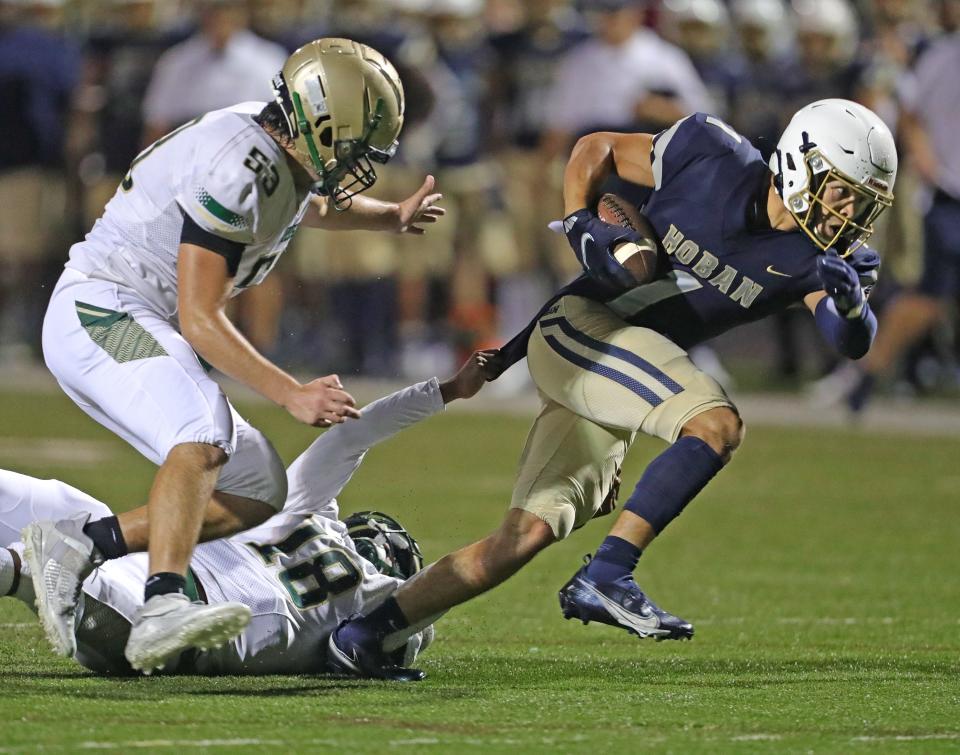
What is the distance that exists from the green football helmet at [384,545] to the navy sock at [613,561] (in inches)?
26.0

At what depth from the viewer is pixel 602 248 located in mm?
4996

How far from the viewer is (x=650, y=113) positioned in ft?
39.2

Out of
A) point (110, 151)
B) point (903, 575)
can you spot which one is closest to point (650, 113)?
point (110, 151)

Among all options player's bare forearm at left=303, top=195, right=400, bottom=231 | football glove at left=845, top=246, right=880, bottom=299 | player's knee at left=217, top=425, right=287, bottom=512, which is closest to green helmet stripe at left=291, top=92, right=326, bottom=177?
player's bare forearm at left=303, top=195, right=400, bottom=231

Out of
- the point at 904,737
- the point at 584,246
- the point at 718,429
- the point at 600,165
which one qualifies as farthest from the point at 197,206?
the point at 904,737

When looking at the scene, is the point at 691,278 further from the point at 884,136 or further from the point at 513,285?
the point at 513,285

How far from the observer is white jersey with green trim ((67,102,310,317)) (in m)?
4.59

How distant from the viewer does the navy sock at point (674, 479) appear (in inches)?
187

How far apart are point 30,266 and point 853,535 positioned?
31.9 ft

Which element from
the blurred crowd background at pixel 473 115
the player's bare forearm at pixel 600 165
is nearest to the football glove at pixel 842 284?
the player's bare forearm at pixel 600 165

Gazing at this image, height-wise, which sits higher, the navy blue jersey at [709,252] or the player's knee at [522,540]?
the navy blue jersey at [709,252]

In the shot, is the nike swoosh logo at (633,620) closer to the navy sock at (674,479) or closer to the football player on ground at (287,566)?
the navy sock at (674,479)

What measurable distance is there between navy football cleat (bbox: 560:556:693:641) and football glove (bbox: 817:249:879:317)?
859 millimetres

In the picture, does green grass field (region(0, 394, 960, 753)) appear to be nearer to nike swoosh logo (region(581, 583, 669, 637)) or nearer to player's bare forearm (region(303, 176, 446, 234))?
nike swoosh logo (region(581, 583, 669, 637))
